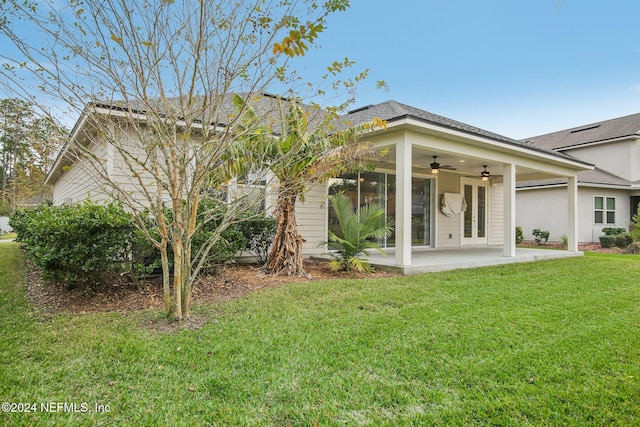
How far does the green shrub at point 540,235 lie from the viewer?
15344mm

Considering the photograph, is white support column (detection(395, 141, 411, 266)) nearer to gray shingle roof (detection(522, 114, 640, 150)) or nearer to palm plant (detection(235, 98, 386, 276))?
palm plant (detection(235, 98, 386, 276))

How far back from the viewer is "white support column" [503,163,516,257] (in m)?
8.69

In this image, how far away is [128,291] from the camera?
5035mm

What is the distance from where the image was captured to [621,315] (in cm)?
418

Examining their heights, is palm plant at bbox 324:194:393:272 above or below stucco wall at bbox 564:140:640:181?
below

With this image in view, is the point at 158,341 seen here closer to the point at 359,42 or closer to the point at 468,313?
the point at 468,313

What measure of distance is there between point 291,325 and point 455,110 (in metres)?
14.2

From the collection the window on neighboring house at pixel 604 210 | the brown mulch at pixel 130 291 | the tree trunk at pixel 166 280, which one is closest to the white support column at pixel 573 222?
the window on neighboring house at pixel 604 210

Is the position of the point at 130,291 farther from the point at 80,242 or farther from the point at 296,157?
the point at 296,157

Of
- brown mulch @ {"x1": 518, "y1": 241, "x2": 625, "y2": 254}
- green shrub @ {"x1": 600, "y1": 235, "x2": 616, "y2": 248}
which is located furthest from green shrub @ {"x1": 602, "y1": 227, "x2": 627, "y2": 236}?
green shrub @ {"x1": 600, "y1": 235, "x2": 616, "y2": 248}

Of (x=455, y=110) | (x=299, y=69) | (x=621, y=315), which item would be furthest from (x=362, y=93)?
(x=455, y=110)

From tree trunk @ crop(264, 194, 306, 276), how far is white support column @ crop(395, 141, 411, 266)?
197 centimetres

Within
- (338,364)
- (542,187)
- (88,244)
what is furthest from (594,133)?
(88,244)

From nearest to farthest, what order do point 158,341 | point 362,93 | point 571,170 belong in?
1. point 158,341
2. point 362,93
3. point 571,170
